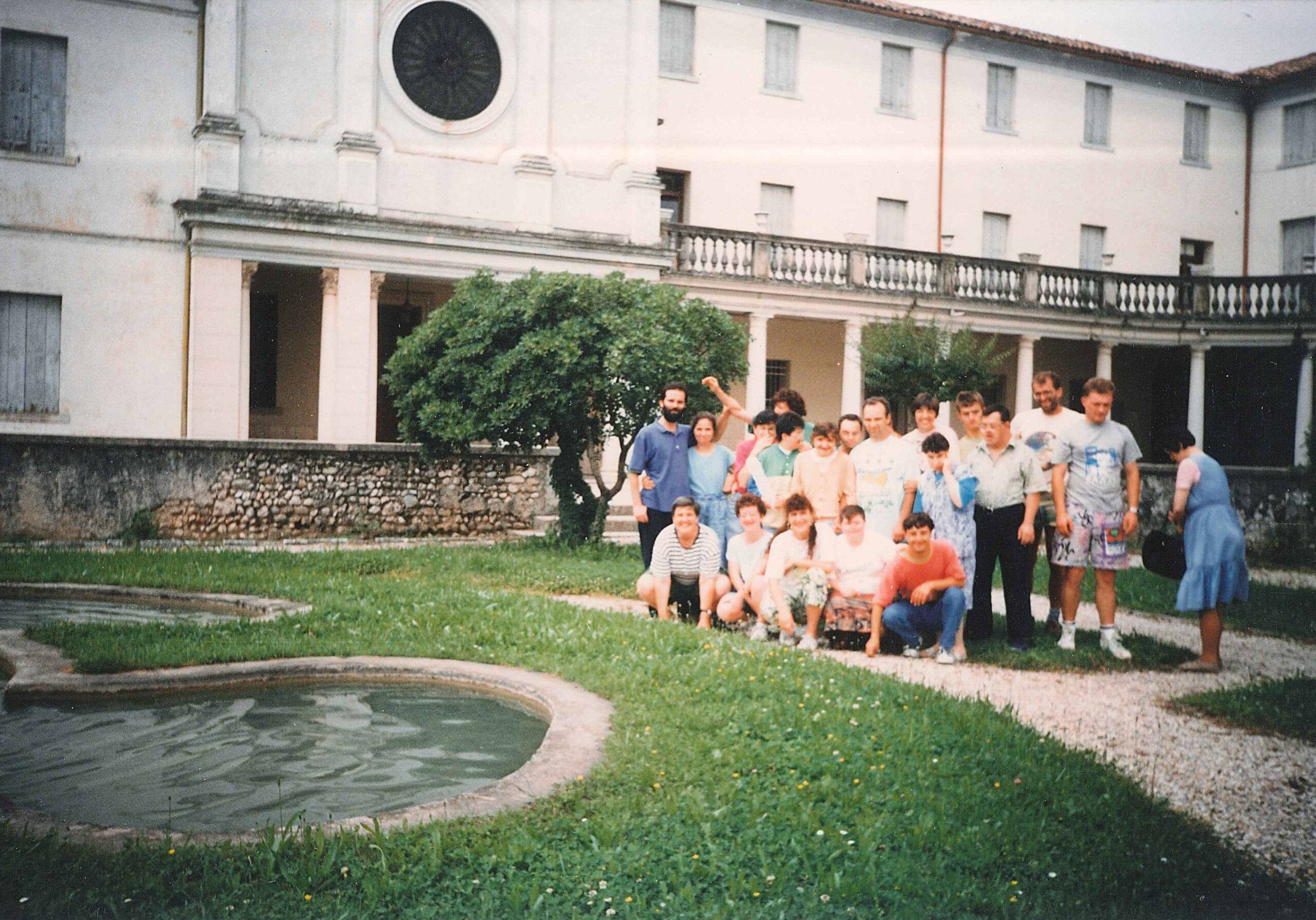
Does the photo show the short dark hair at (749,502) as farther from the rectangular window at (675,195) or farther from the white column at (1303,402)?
the rectangular window at (675,195)

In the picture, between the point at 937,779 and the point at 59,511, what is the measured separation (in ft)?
42.3

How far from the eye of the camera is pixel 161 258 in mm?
19578

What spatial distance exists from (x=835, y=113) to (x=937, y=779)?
25015 millimetres

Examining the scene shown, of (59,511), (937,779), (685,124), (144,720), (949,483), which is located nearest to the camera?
(937,779)

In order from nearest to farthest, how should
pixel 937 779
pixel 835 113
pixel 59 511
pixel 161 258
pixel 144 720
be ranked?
pixel 937 779 < pixel 144 720 < pixel 59 511 < pixel 161 258 < pixel 835 113

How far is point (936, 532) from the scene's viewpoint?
8.94 m

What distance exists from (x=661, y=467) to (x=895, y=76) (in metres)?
21.5

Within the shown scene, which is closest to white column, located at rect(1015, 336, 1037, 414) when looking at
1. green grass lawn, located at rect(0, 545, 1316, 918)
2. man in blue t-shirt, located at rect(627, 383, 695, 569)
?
man in blue t-shirt, located at rect(627, 383, 695, 569)

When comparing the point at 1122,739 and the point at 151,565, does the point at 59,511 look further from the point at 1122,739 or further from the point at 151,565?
the point at 1122,739

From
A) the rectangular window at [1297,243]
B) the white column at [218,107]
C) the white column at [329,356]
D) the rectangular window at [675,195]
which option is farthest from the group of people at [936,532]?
the rectangular window at [1297,243]

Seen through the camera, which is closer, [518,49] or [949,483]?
[949,483]

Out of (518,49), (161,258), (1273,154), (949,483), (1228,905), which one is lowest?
(1228,905)

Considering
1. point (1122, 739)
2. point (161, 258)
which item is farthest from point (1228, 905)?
point (161, 258)

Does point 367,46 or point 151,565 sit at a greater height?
point 367,46
